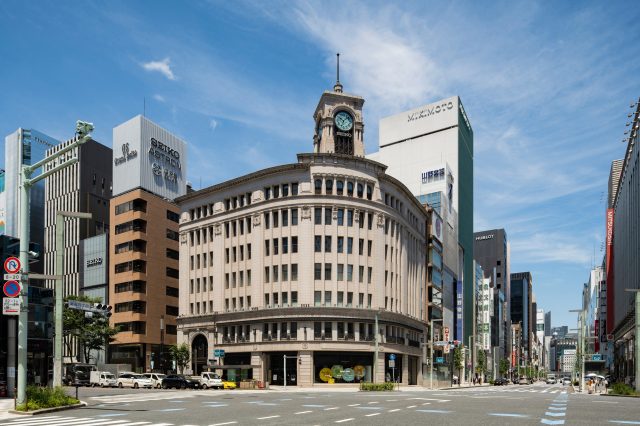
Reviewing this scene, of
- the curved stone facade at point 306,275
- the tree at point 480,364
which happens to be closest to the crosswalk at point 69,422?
the curved stone facade at point 306,275

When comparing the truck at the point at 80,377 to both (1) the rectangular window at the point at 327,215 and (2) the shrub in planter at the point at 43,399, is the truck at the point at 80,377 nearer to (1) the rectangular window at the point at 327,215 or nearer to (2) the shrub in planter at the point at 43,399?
(1) the rectangular window at the point at 327,215

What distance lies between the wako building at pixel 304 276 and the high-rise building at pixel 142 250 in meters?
12.3

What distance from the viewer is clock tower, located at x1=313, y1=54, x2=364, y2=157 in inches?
3875

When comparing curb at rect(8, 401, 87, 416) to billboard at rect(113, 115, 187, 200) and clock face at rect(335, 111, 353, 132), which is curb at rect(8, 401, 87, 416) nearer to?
clock face at rect(335, 111, 353, 132)

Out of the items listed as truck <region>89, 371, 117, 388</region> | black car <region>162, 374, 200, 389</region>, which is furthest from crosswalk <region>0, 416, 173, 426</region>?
truck <region>89, 371, 117, 388</region>

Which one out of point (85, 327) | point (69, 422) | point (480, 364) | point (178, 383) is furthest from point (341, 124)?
point (480, 364)

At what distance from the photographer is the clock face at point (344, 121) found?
326ft

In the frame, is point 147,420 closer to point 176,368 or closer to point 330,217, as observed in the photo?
point 330,217

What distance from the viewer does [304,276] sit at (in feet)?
259

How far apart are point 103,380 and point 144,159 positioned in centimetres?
4389

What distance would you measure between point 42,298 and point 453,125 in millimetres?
119446

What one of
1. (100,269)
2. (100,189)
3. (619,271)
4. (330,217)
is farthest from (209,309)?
(619,271)

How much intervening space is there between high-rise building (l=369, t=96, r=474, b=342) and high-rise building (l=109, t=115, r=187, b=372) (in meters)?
55.0

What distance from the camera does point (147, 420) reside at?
83.4ft
